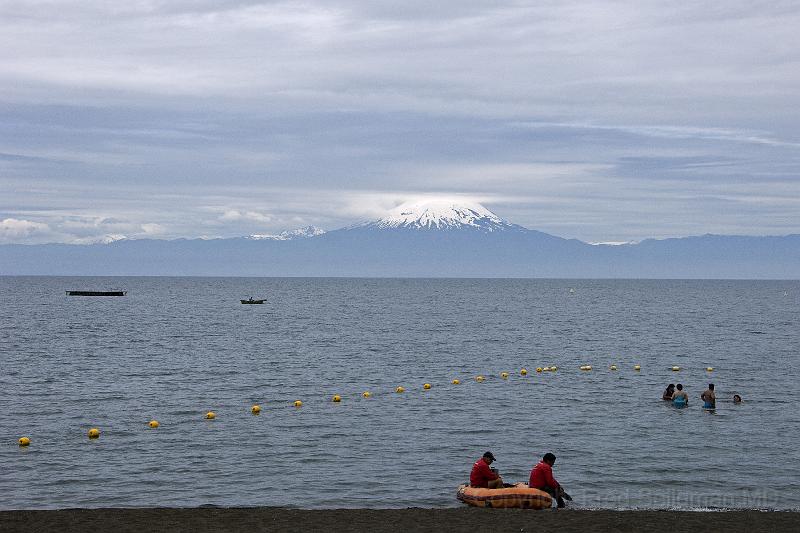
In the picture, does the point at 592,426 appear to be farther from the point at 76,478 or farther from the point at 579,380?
the point at 76,478

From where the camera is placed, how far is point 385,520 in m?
23.8

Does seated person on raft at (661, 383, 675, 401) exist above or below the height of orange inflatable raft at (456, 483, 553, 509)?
above

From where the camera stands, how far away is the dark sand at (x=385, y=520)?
74.6 ft

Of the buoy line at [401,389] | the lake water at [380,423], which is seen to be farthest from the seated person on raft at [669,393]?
the buoy line at [401,389]

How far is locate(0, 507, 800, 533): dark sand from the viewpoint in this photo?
2273 cm

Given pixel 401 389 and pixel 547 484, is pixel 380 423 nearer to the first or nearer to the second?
pixel 401 389

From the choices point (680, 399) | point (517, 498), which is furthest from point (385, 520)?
point (680, 399)

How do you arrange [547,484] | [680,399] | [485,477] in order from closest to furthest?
1. [547,484]
2. [485,477]
3. [680,399]

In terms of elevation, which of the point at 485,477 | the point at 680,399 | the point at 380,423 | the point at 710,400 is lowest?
the point at 380,423

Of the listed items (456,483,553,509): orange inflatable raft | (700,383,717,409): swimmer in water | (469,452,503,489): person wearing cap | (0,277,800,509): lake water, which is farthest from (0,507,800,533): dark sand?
(700,383,717,409): swimmer in water

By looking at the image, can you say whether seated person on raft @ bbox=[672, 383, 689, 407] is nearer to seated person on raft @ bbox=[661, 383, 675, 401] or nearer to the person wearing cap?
seated person on raft @ bbox=[661, 383, 675, 401]

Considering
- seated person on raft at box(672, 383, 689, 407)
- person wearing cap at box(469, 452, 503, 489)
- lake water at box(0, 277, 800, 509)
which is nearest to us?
person wearing cap at box(469, 452, 503, 489)

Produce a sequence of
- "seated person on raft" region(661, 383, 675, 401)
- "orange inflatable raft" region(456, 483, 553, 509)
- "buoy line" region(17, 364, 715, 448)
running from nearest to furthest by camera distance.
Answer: "orange inflatable raft" region(456, 483, 553, 509) → "buoy line" region(17, 364, 715, 448) → "seated person on raft" region(661, 383, 675, 401)

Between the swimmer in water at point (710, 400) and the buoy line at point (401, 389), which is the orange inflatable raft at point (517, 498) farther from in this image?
the swimmer in water at point (710, 400)
